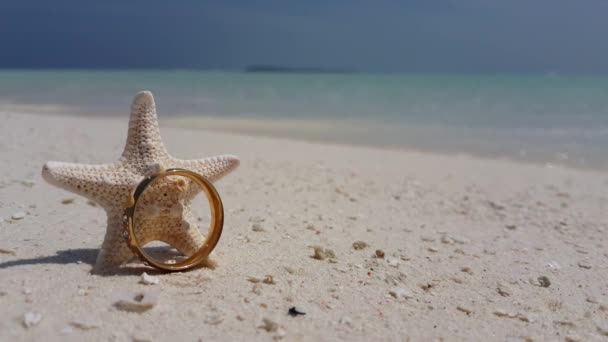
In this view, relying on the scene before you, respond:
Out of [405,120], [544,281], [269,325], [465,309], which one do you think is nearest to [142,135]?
[269,325]

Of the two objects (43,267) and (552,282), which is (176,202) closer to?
(43,267)

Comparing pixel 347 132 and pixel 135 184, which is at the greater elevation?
pixel 135 184

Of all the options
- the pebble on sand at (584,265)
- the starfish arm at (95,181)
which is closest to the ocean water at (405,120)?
the pebble on sand at (584,265)

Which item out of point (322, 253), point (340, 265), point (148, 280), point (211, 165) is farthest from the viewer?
point (322, 253)

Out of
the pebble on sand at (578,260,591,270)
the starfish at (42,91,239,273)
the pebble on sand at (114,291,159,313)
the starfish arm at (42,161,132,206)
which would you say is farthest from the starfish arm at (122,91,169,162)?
the pebble on sand at (578,260,591,270)

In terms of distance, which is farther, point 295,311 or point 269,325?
point 295,311

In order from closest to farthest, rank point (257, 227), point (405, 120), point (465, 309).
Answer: point (465, 309)
point (257, 227)
point (405, 120)

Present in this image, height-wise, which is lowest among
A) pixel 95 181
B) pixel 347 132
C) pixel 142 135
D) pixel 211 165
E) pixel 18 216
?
pixel 18 216

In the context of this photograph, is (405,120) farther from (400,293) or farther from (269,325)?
(269,325)
